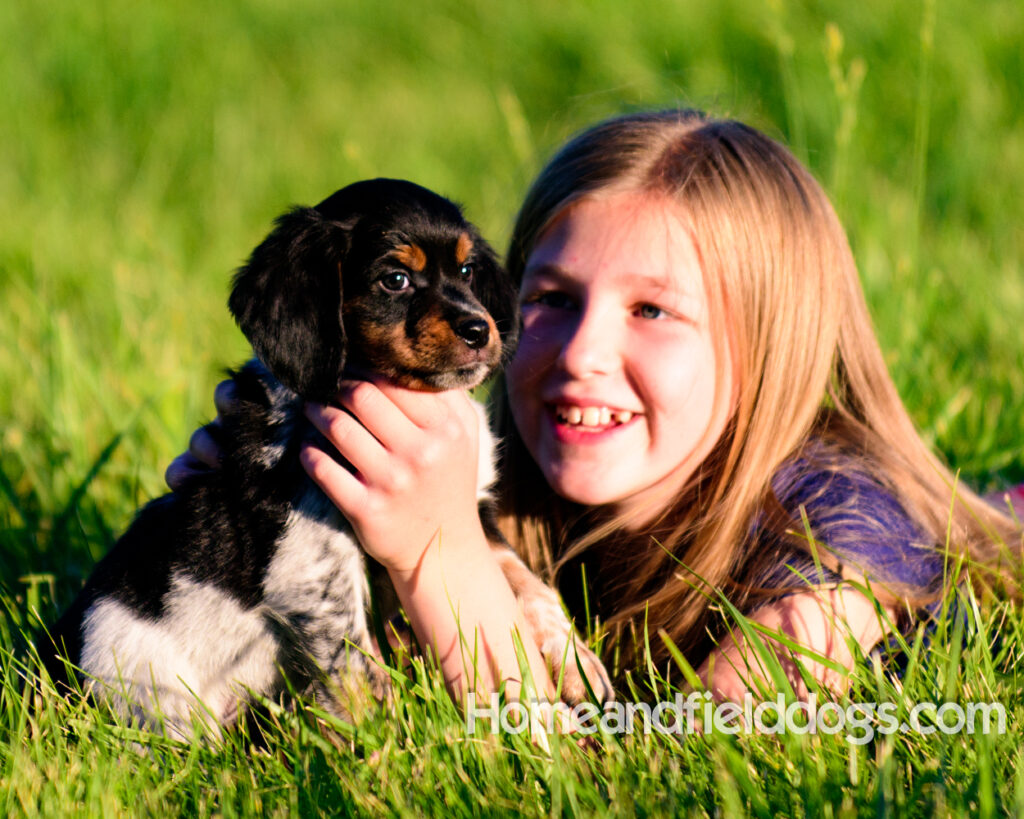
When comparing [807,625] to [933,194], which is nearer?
[807,625]

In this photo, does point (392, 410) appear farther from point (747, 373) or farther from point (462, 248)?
point (747, 373)

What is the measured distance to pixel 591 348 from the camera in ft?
9.25

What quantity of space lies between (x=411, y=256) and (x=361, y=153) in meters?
5.62

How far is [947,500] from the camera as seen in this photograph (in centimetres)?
303

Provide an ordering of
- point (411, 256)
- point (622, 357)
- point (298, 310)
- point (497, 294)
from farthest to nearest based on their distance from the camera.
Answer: point (622, 357) → point (497, 294) → point (411, 256) → point (298, 310)

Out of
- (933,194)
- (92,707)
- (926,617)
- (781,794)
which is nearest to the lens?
(781,794)

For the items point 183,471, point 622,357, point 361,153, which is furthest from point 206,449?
point 361,153

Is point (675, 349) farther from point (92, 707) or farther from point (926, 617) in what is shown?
point (92, 707)

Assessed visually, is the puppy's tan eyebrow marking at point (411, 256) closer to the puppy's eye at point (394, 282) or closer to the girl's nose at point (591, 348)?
the puppy's eye at point (394, 282)

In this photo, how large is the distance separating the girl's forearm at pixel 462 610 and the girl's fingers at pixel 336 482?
0.22 metres

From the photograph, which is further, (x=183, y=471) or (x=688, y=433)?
(x=688, y=433)

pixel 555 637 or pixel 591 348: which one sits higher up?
pixel 591 348

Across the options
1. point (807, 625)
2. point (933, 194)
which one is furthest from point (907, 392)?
point (933, 194)

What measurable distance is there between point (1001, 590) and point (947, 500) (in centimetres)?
29
